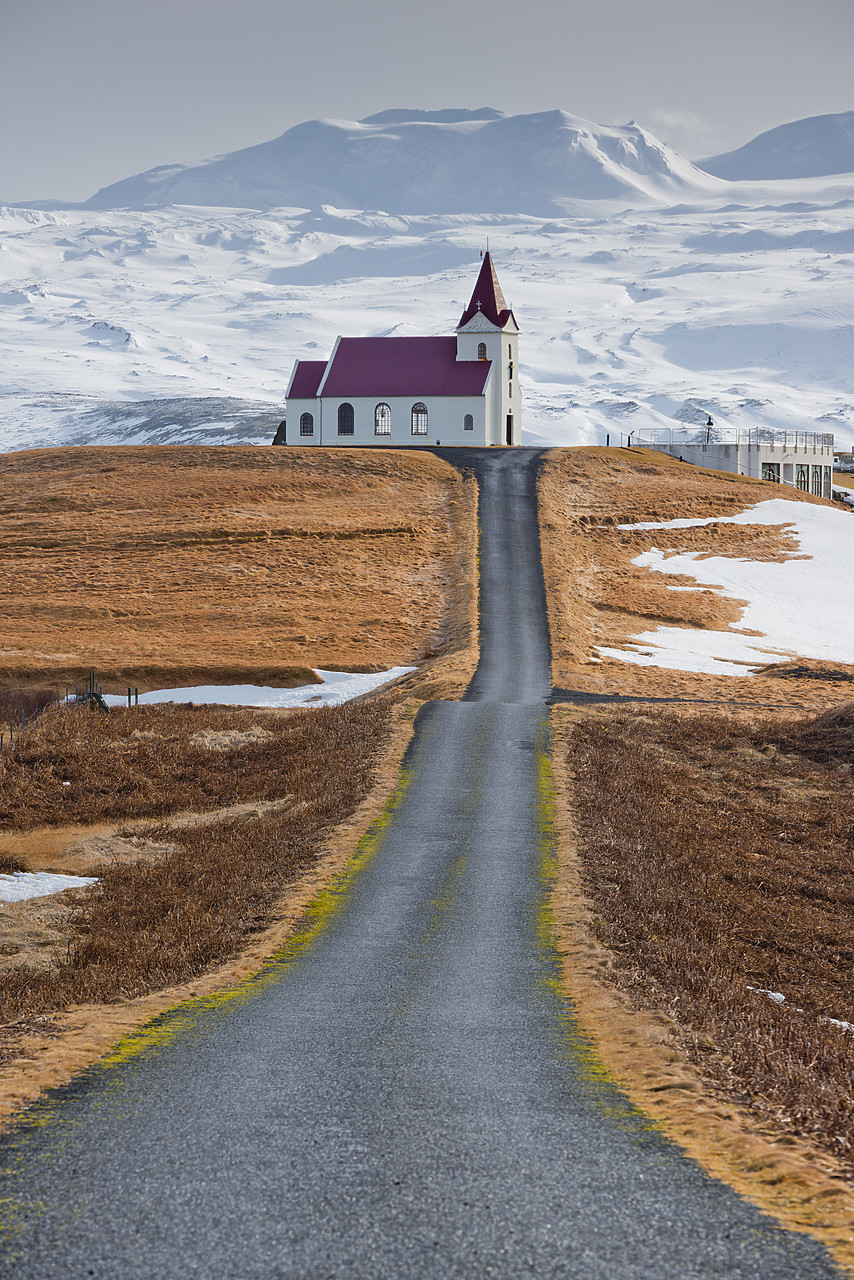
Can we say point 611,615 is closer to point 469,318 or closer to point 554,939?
point 554,939

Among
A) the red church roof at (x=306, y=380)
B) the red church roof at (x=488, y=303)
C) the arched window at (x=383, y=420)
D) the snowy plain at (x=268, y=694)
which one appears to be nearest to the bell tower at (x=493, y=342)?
the red church roof at (x=488, y=303)

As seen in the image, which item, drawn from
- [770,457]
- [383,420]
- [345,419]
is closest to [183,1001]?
[383,420]

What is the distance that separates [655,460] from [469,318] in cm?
2287

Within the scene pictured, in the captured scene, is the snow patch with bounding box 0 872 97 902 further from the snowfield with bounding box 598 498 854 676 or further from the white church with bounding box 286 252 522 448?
the white church with bounding box 286 252 522 448

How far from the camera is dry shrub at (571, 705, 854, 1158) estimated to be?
29.1 feet

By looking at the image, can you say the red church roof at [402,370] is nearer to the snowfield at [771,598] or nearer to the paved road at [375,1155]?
the snowfield at [771,598]

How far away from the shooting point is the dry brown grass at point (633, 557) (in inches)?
1495

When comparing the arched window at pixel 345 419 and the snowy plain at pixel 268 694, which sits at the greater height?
the arched window at pixel 345 419

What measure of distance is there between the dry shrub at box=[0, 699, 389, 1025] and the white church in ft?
235

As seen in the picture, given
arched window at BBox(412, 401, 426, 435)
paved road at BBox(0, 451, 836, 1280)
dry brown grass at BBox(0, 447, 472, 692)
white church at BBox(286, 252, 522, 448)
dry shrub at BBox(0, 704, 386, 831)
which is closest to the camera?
paved road at BBox(0, 451, 836, 1280)

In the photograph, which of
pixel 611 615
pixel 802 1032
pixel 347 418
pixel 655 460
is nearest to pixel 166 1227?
pixel 802 1032

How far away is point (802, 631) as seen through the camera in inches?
2032

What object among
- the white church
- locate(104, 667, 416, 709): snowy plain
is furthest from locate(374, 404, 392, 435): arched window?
locate(104, 667, 416, 709): snowy plain

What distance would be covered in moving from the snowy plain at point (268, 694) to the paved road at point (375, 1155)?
23796 mm
